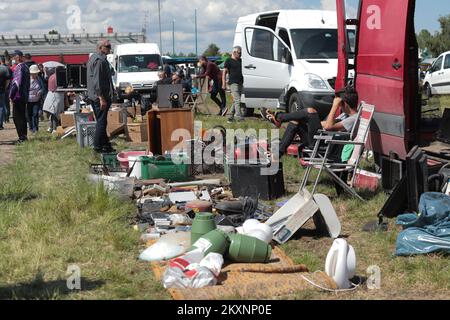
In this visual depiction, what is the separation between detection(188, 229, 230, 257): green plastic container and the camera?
524 cm

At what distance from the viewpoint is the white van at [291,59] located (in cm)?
1301

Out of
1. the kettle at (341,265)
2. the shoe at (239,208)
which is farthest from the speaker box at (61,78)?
the kettle at (341,265)

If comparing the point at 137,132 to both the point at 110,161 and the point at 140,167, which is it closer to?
the point at 110,161

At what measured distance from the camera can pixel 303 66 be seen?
13438mm

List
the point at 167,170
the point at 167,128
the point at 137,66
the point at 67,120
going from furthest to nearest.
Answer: the point at 137,66 → the point at 67,120 → the point at 167,128 → the point at 167,170

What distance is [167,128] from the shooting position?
10500mm

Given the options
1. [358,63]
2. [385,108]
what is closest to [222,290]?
[385,108]

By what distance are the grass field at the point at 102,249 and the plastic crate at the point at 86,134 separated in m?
3.72

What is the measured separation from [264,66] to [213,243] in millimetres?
9859

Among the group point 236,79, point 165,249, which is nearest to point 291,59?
point 236,79

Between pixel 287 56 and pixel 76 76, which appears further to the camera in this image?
pixel 76 76

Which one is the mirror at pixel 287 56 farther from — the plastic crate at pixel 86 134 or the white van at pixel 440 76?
the white van at pixel 440 76

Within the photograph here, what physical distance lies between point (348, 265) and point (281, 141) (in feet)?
14.4

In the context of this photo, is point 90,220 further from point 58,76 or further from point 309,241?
point 58,76
